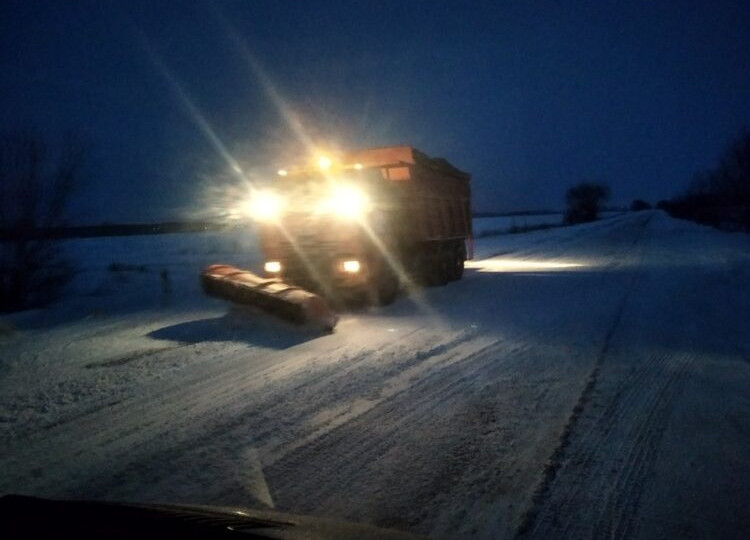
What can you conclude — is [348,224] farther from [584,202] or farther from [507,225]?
[584,202]

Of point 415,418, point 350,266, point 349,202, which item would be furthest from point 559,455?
point 349,202

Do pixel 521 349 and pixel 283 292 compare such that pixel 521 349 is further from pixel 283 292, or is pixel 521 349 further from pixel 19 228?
pixel 19 228

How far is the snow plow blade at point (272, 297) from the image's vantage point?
11086 millimetres

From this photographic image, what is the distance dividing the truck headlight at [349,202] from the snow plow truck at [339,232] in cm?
2

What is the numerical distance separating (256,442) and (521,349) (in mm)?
4712

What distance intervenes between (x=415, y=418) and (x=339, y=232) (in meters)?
8.16

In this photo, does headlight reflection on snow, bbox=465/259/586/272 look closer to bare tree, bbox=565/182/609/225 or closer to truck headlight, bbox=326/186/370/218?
truck headlight, bbox=326/186/370/218

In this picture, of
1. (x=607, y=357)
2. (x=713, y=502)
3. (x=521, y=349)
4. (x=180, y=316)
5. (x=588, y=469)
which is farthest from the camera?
(x=180, y=316)

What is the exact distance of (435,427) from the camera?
582 centimetres

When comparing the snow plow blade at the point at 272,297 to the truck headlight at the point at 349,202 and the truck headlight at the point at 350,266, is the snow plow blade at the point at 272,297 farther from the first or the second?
the truck headlight at the point at 349,202

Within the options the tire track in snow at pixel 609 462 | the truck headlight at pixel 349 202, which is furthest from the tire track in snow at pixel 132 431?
the truck headlight at pixel 349 202

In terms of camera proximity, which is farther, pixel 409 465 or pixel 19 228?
pixel 19 228

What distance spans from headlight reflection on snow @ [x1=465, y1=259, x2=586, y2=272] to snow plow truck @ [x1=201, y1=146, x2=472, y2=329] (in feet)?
23.2

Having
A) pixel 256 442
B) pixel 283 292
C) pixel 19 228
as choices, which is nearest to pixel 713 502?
pixel 256 442
